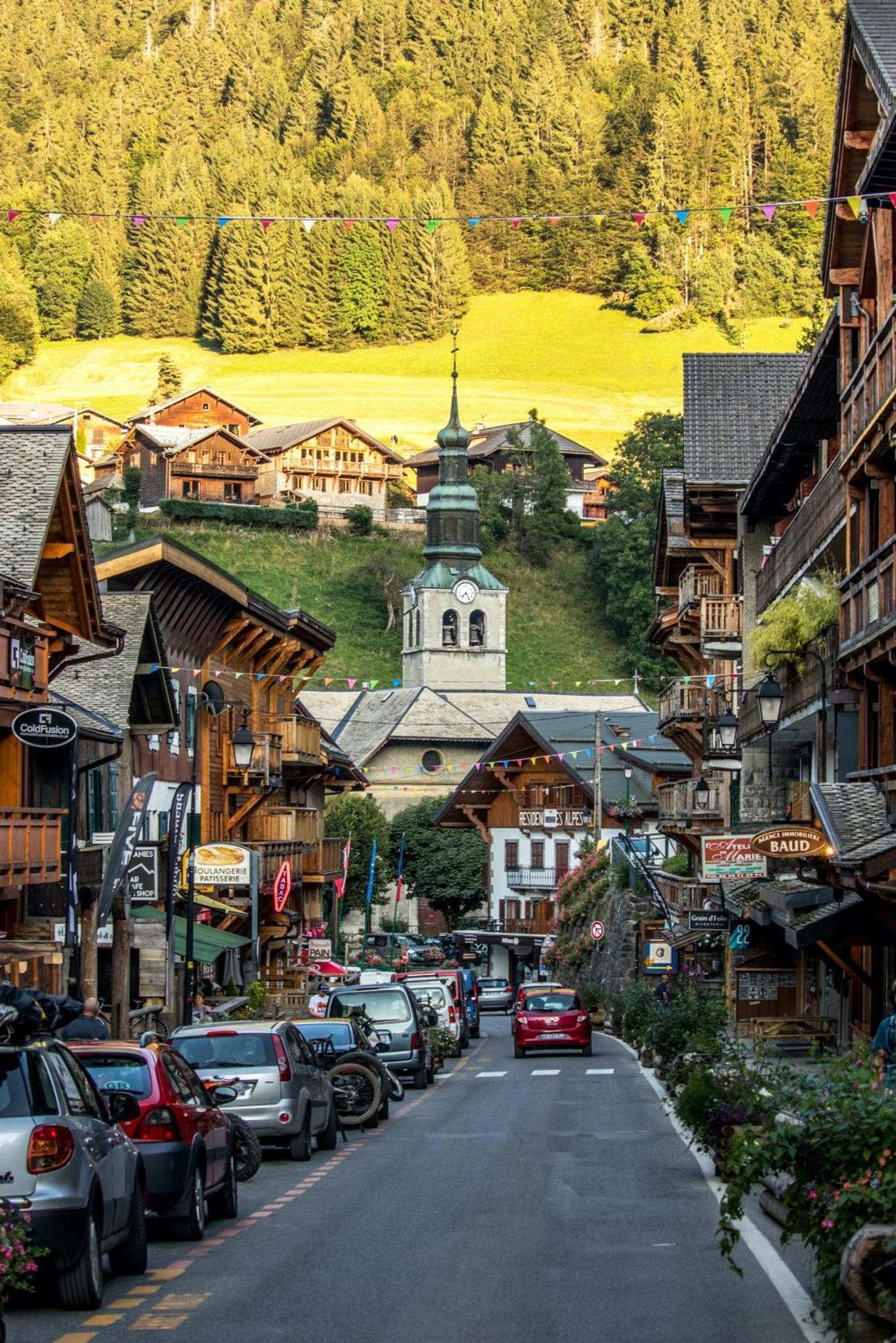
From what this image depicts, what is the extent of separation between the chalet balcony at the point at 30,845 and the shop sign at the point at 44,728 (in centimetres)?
92

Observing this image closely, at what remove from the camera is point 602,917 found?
6638 cm

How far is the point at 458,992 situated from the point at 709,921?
1474 cm

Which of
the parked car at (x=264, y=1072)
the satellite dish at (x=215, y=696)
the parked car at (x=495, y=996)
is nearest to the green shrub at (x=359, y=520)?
the parked car at (x=495, y=996)

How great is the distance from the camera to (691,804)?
151 ft

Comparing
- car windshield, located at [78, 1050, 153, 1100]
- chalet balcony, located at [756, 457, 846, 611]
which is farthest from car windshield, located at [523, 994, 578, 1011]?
car windshield, located at [78, 1050, 153, 1100]

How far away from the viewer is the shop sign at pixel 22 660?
30500 mm

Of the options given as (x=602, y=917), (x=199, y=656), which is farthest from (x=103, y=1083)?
(x=602, y=917)

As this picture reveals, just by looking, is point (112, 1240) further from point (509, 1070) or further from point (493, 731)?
point (493, 731)

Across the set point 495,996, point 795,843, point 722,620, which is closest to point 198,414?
point 495,996

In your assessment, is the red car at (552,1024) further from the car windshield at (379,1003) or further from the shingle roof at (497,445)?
the shingle roof at (497,445)

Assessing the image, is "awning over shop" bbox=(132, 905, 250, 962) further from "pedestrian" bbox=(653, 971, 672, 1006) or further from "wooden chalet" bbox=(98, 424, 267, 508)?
"wooden chalet" bbox=(98, 424, 267, 508)

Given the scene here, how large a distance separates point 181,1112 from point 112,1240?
7.27 ft

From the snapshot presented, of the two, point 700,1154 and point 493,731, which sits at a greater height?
point 493,731

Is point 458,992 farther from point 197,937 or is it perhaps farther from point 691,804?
point 197,937
